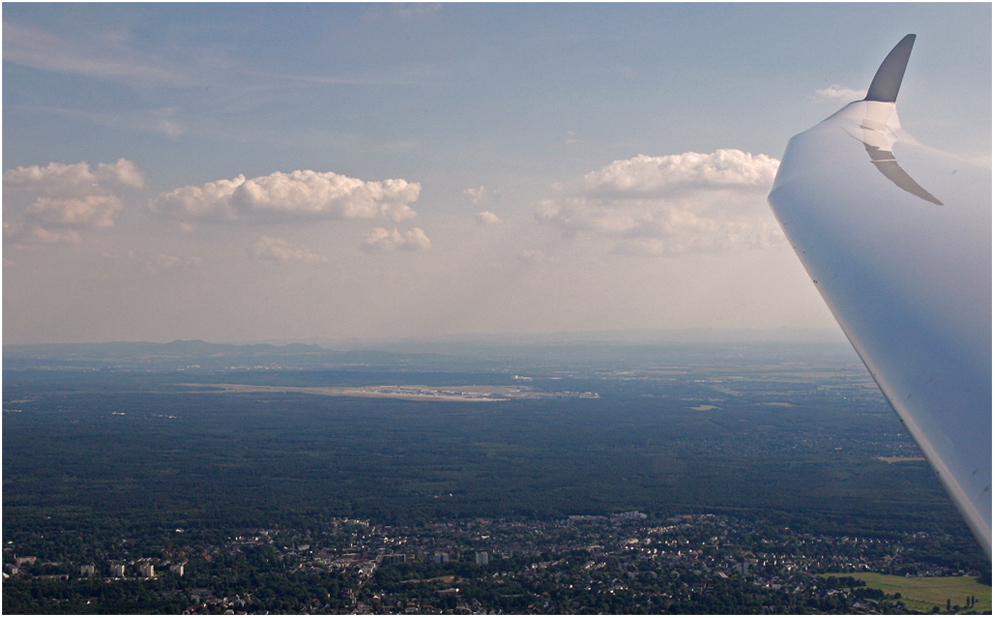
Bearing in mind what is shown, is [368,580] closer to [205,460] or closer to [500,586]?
[500,586]

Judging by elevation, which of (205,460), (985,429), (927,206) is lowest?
(205,460)

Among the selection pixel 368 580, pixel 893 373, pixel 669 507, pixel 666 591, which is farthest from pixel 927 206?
pixel 669 507

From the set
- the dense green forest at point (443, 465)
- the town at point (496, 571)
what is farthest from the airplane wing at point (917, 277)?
the town at point (496, 571)

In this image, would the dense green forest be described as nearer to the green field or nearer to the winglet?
the green field

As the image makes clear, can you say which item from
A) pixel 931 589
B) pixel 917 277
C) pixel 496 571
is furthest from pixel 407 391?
pixel 917 277

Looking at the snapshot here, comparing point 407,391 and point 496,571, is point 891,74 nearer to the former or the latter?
point 496,571
